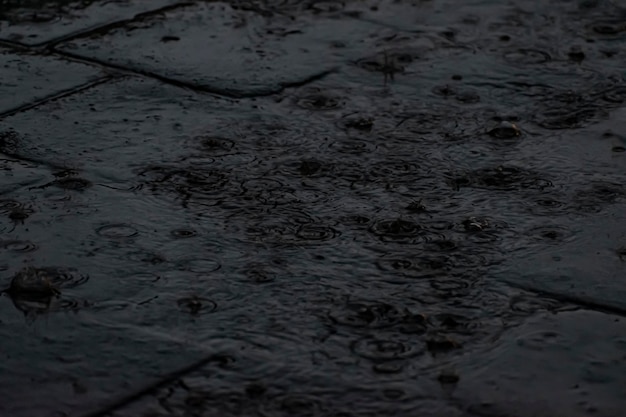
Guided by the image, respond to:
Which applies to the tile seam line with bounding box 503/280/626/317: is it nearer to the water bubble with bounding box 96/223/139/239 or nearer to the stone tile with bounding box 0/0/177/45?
the water bubble with bounding box 96/223/139/239

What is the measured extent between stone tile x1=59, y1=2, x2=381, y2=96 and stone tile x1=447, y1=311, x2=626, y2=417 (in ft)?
4.84

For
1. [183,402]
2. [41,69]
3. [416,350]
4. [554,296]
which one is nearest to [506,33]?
[41,69]

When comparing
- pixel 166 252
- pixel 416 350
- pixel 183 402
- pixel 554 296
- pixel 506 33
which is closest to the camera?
pixel 183 402

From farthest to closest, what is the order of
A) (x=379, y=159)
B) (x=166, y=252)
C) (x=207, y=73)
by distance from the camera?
(x=207, y=73), (x=379, y=159), (x=166, y=252)

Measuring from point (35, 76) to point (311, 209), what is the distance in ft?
3.91

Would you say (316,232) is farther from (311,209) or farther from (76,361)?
(76,361)

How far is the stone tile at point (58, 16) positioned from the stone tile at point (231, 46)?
10 cm

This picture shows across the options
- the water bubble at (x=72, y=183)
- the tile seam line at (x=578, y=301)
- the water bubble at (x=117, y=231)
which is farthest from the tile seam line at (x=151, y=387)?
the water bubble at (x=72, y=183)

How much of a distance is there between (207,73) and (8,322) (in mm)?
1481

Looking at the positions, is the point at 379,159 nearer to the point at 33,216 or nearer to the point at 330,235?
the point at 330,235

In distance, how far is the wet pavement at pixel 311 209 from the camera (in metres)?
2.23

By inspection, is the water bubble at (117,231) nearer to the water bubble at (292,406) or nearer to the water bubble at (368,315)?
the water bubble at (368,315)

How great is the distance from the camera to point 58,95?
11.7 ft

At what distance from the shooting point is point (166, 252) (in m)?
2.68
